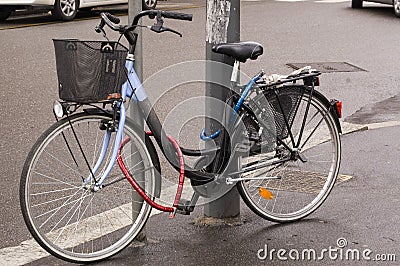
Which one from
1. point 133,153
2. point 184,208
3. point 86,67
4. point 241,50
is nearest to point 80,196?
→ point 133,153

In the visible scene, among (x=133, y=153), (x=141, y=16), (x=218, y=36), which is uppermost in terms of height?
(x=141, y=16)

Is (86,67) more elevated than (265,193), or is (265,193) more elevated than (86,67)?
(86,67)

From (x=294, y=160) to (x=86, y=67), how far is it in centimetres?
168

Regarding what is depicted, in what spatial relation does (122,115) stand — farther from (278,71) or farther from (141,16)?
(278,71)

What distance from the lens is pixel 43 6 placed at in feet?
56.2

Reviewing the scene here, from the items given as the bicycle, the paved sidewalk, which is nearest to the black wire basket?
the bicycle

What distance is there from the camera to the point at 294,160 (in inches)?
221

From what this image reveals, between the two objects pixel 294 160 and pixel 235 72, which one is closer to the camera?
pixel 235 72

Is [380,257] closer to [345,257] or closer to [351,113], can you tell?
[345,257]

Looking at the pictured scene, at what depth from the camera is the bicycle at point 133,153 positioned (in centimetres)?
468

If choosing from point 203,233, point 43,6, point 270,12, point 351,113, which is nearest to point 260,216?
point 203,233

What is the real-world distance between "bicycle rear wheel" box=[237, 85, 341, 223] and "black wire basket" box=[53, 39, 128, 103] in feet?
3.73

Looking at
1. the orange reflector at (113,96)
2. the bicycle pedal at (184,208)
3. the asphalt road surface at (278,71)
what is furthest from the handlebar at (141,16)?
the asphalt road surface at (278,71)

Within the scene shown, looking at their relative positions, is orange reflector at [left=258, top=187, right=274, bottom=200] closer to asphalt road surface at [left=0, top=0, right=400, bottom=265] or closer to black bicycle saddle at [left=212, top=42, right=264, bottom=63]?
asphalt road surface at [left=0, top=0, right=400, bottom=265]
